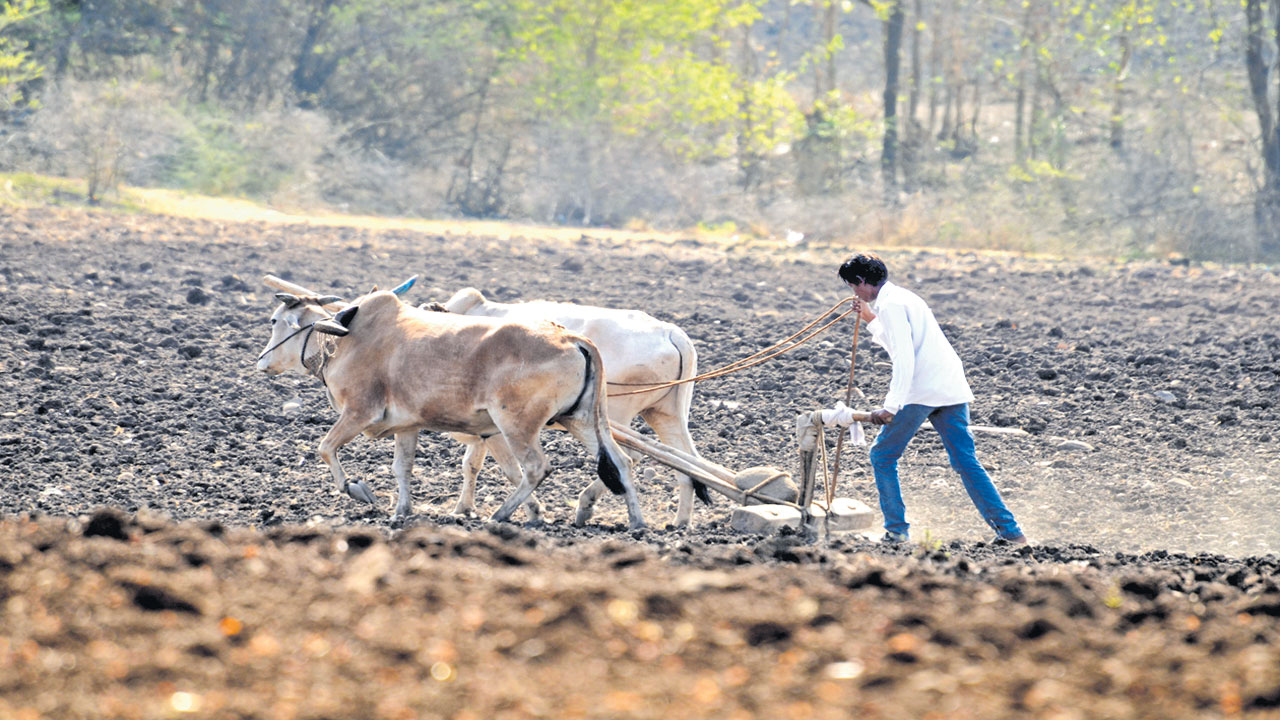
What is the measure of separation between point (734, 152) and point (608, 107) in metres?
4.39

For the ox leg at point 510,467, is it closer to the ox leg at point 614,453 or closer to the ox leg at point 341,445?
the ox leg at point 614,453

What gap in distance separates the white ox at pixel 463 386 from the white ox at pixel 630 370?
1.73 feet

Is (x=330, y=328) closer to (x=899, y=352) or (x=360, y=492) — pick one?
(x=360, y=492)

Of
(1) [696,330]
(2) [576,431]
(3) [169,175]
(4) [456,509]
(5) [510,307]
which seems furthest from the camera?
(3) [169,175]

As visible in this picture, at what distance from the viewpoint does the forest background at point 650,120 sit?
2489 centimetres

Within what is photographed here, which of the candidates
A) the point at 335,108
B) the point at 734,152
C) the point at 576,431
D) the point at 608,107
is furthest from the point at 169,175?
the point at 576,431

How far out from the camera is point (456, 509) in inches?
332

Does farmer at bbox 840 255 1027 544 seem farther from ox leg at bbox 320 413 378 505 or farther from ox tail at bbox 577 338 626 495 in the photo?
ox leg at bbox 320 413 378 505

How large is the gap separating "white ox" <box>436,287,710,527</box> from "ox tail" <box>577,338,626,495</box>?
879 mm

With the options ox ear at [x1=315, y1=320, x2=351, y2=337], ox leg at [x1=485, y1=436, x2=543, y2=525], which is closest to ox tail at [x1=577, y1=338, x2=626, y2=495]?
ox leg at [x1=485, y1=436, x2=543, y2=525]

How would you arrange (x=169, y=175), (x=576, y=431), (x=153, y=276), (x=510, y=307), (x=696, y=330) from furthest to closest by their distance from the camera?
(x=169, y=175) < (x=153, y=276) < (x=696, y=330) < (x=510, y=307) < (x=576, y=431)

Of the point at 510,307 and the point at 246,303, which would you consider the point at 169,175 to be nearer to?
the point at 246,303

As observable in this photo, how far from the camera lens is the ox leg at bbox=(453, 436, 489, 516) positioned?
8445 mm

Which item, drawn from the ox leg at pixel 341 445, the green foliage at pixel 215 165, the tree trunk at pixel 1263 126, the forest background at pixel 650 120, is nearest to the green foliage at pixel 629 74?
the forest background at pixel 650 120
